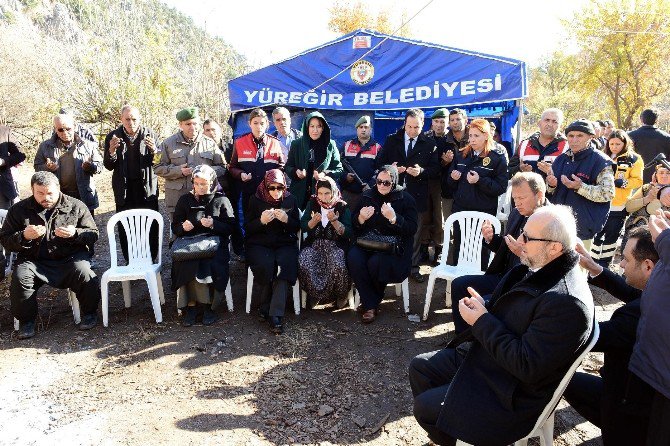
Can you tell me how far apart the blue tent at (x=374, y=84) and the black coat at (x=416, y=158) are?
4.91 ft

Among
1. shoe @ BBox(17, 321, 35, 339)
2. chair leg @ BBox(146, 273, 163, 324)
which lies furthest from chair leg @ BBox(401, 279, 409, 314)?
shoe @ BBox(17, 321, 35, 339)

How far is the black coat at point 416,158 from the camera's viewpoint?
532 cm

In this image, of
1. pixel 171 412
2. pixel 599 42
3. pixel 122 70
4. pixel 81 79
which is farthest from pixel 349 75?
pixel 599 42

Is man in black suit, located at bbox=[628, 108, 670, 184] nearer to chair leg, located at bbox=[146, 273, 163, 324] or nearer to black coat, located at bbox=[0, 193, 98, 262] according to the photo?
chair leg, located at bbox=[146, 273, 163, 324]

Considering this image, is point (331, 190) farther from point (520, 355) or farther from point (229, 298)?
point (520, 355)

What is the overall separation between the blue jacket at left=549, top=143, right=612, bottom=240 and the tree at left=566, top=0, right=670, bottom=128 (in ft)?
44.5

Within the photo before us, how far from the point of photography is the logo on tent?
695 centimetres

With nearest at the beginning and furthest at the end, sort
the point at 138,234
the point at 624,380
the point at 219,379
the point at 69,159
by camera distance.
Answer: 1. the point at 624,380
2. the point at 219,379
3. the point at 138,234
4. the point at 69,159

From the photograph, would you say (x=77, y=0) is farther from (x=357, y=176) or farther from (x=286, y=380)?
(x=286, y=380)

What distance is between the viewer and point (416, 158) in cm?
534

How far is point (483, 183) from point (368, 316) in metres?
1.75

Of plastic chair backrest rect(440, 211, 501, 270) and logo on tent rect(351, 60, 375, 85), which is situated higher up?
logo on tent rect(351, 60, 375, 85)

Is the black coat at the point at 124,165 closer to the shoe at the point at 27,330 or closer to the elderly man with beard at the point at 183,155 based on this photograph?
the elderly man with beard at the point at 183,155

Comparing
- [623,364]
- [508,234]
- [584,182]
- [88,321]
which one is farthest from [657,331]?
[88,321]
